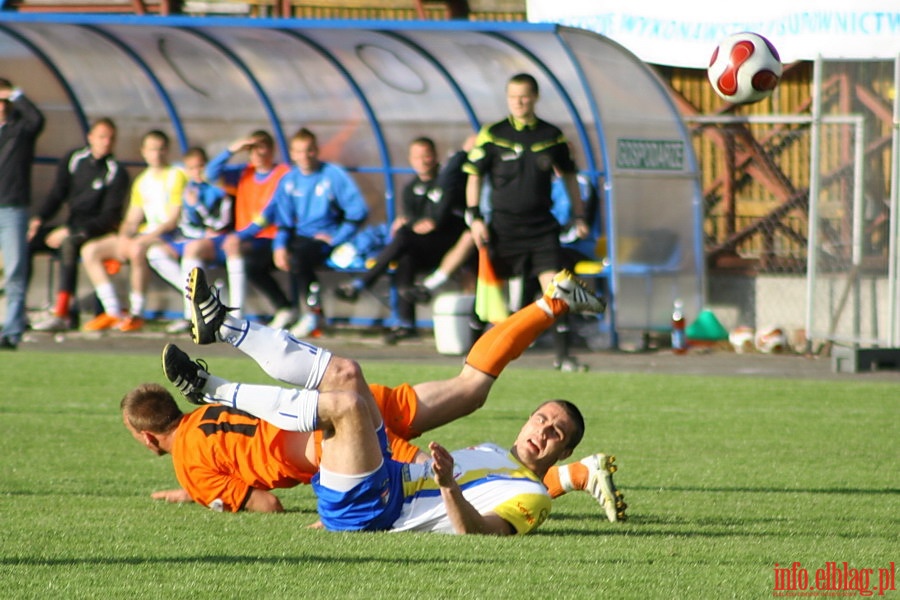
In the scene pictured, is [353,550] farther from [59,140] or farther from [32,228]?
[59,140]

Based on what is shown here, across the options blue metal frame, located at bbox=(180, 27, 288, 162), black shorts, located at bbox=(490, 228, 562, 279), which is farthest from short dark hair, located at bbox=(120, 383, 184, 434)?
blue metal frame, located at bbox=(180, 27, 288, 162)

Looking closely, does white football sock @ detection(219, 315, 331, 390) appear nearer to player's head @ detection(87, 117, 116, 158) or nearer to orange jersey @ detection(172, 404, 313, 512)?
orange jersey @ detection(172, 404, 313, 512)

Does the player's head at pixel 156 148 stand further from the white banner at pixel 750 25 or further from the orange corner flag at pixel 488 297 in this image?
the white banner at pixel 750 25

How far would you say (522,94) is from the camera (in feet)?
39.2

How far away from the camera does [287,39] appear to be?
16.3 m

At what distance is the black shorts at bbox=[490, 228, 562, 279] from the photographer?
1250 cm

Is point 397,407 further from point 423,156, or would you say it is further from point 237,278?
point 237,278

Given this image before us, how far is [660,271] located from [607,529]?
9.87 m

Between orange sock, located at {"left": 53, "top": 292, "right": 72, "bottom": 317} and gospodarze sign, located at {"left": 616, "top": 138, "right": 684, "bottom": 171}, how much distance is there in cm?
568

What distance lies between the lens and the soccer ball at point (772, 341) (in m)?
15.4

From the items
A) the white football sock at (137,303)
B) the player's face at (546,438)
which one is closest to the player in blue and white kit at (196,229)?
the white football sock at (137,303)

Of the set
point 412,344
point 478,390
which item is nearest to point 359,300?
point 412,344

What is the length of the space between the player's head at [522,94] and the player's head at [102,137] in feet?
16.8

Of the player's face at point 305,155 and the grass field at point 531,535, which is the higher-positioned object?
the player's face at point 305,155
